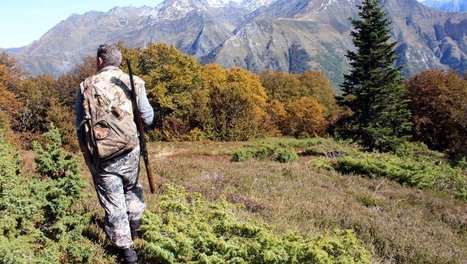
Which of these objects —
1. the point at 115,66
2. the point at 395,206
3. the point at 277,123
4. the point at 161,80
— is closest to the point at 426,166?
the point at 395,206

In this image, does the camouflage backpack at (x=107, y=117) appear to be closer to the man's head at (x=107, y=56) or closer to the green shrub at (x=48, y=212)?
the man's head at (x=107, y=56)

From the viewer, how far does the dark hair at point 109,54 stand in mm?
4523

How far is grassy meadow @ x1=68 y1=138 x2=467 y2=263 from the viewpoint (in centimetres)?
594

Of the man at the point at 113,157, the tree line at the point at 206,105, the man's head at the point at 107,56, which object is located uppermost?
→ the man's head at the point at 107,56

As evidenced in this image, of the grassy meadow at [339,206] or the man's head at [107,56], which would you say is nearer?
the man's head at [107,56]

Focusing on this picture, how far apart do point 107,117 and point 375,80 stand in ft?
99.7

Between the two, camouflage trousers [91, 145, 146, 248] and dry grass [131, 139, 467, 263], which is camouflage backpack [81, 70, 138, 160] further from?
dry grass [131, 139, 467, 263]

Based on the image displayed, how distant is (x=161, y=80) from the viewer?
49969 mm

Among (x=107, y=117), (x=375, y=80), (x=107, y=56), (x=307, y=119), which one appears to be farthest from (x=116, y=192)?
(x=307, y=119)

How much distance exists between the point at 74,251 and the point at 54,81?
61697 millimetres

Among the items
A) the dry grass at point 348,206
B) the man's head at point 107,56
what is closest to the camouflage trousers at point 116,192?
the man's head at point 107,56

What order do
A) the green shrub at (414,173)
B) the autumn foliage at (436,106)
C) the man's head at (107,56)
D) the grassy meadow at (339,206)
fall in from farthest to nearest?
the autumn foliage at (436,106) → the green shrub at (414,173) → the grassy meadow at (339,206) → the man's head at (107,56)

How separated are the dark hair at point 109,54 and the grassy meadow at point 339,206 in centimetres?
208

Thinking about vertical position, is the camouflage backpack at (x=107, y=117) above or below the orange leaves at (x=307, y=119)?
above
